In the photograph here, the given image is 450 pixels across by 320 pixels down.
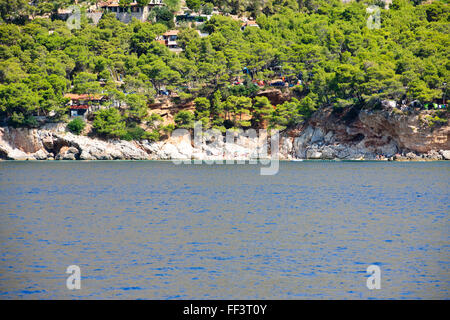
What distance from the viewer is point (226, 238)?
27.6m

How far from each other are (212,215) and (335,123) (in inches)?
1714

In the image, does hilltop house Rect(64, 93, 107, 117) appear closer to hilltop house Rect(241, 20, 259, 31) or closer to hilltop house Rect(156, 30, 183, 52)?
hilltop house Rect(156, 30, 183, 52)

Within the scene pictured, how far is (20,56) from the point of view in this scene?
88.5 metres

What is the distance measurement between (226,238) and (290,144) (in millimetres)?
51155

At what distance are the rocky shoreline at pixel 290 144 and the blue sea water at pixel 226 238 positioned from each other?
18.8 meters

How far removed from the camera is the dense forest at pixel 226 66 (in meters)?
75.7

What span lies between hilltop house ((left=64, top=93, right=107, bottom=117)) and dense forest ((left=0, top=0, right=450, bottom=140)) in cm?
127

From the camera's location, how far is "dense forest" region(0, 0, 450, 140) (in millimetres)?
75688
